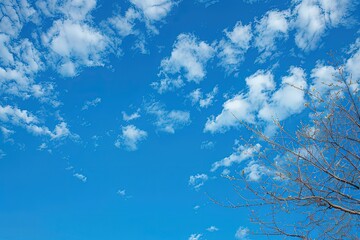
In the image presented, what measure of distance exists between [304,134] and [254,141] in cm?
84

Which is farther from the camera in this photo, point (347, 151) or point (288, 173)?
point (347, 151)

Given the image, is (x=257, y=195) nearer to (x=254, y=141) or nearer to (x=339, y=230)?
(x=254, y=141)

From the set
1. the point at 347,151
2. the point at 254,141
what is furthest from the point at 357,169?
the point at 254,141

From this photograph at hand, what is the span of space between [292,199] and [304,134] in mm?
1120

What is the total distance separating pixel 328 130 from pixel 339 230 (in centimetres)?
158

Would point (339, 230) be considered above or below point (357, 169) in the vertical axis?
below

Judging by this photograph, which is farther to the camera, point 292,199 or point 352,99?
point 352,99

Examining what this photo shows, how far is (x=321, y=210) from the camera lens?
5.09 metres

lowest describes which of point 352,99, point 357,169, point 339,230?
point 339,230

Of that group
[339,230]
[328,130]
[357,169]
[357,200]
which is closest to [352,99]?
[328,130]

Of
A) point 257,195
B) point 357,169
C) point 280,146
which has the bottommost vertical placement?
point 257,195

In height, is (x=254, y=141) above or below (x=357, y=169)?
above

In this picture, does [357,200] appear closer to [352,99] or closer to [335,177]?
[335,177]

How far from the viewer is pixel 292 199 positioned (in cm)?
510
